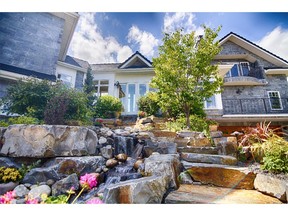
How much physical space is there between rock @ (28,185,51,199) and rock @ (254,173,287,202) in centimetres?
231

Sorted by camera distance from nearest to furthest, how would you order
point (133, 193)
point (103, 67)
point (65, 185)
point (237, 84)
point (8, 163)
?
point (133, 193)
point (65, 185)
point (8, 163)
point (237, 84)
point (103, 67)

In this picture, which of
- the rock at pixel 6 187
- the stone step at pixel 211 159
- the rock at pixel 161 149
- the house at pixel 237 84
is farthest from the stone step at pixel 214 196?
the house at pixel 237 84

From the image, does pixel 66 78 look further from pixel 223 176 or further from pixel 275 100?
pixel 275 100

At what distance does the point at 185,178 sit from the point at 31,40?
6.46m

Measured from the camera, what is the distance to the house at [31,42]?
5.09m

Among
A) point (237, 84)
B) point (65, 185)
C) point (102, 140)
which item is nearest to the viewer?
point (65, 185)

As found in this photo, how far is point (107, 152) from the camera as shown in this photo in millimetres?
2643

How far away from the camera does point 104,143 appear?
2.85 m

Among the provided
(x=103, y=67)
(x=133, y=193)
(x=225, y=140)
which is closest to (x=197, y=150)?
(x=225, y=140)

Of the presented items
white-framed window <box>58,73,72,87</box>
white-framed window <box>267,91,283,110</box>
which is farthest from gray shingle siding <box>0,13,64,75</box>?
white-framed window <box>267,91,283,110</box>
